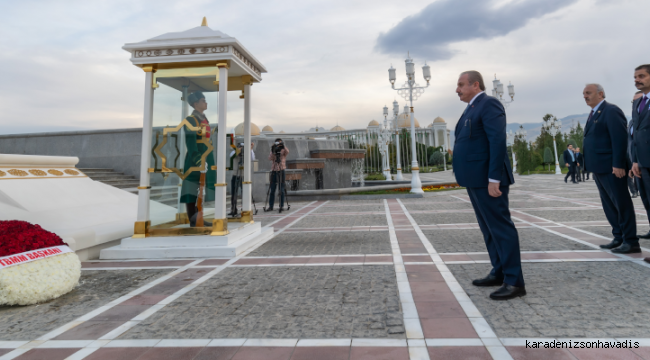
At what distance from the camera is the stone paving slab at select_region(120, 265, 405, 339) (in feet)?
8.23

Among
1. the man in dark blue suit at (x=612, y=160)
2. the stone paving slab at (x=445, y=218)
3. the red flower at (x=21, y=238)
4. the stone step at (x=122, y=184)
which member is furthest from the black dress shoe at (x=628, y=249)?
the stone step at (x=122, y=184)

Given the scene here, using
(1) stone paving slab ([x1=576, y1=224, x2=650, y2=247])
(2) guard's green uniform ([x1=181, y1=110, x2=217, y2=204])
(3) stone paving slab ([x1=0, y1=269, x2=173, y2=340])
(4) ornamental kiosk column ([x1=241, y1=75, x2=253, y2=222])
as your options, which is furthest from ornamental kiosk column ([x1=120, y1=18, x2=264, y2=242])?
(1) stone paving slab ([x1=576, y1=224, x2=650, y2=247])

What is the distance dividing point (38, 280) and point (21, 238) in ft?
1.56

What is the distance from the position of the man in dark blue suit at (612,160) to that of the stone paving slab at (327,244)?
2.85m

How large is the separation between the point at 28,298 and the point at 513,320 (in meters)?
4.10

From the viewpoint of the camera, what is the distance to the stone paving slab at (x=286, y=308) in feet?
8.23

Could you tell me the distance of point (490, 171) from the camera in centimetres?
298

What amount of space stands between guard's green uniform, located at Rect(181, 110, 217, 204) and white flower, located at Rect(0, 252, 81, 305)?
6.67 ft

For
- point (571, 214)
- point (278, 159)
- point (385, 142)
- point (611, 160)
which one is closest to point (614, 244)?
point (611, 160)

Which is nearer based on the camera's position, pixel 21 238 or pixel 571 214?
pixel 21 238

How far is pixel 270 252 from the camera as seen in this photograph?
5.21m

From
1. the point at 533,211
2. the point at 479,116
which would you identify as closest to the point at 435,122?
the point at 533,211

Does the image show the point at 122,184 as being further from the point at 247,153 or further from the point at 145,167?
the point at 145,167

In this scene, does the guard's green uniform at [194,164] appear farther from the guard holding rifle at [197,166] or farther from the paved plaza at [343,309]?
the paved plaza at [343,309]
